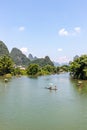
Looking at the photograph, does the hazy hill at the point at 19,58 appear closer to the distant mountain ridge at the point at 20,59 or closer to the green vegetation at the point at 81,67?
the distant mountain ridge at the point at 20,59

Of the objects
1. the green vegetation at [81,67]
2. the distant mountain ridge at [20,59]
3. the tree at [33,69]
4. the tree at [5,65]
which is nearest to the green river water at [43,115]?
the green vegetation at [81,67]

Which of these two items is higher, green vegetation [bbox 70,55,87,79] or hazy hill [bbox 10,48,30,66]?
hazy hill [bbox 10,48,30,66]

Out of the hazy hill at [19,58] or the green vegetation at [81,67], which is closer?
the green vegetation at [81,67]

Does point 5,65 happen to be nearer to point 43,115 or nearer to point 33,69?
point 33,69

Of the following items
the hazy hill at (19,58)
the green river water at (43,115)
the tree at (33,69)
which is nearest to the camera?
the green river water at (43,115)

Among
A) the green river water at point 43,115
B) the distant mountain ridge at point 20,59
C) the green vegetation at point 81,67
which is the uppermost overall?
the distant mountain ridge at point 20,59

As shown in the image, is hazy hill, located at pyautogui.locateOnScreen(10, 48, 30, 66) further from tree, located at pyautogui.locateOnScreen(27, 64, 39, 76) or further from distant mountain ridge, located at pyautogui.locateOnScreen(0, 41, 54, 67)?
tree, located at pyautogui.locateOnScreen(27, 64, 39, 76)

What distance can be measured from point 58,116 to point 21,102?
637 centimetres

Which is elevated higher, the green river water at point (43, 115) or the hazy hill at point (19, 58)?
the hazy hill at point (19, 58)

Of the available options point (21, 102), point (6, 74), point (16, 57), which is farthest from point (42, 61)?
point (21, 102)

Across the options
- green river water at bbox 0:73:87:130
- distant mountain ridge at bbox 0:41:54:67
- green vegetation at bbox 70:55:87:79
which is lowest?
green river water at bbox 0:73:87:130

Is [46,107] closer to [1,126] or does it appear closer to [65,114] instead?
[65,114]

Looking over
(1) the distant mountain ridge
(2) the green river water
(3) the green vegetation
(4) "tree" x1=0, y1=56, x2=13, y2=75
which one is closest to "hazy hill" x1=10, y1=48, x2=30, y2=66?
(1) the distant mountain ridge

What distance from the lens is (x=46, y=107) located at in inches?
816
